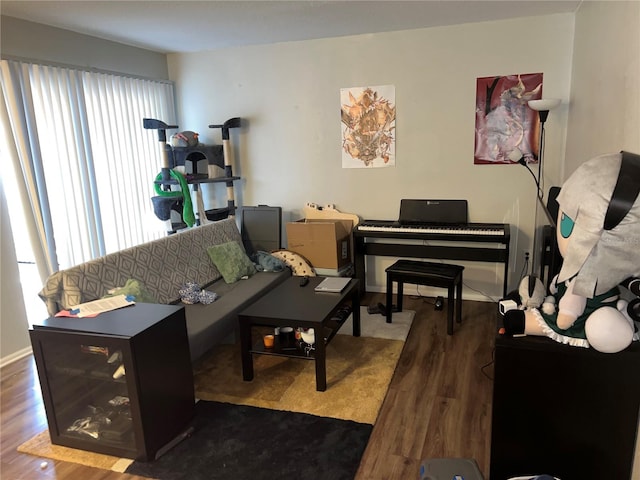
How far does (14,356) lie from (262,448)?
2.14 m

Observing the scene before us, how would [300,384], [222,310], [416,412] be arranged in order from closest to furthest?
1. [416,412]
2. [300,384]
3. [222,310]

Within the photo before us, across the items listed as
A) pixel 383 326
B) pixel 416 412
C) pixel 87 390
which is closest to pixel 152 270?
pixel 87 390

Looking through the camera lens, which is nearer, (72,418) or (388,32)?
(72,418)

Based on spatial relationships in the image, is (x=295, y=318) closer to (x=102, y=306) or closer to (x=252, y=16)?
(x=102, y=306)

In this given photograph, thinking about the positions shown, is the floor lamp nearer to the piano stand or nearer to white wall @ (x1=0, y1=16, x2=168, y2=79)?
the piano stand

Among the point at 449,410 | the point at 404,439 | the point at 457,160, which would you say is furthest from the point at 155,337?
the point at 457,160

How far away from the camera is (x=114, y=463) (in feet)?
6.78

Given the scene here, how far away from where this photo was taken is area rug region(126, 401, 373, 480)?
198 centimetres

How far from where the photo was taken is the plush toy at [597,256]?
1.32 m

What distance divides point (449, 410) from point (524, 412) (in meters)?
0.83

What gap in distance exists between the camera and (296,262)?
3.96 m

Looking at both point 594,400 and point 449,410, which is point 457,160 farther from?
point 594,400

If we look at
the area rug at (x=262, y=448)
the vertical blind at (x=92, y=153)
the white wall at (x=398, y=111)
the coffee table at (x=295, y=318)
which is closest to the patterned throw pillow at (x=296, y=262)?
the white wall at (x=398, y=111)

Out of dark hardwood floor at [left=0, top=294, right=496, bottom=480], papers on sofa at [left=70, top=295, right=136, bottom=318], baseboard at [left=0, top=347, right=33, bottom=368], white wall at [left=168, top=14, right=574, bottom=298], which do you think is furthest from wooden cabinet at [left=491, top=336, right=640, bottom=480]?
baseboard at [left=0, top=347, right=33, bottom=368]
